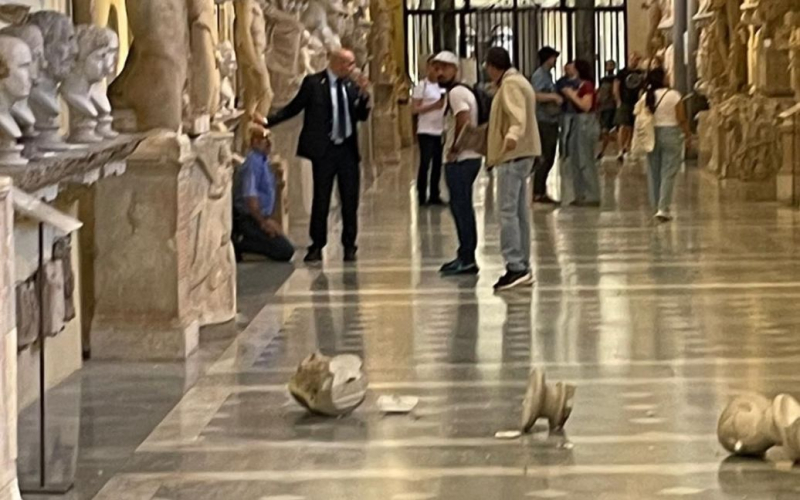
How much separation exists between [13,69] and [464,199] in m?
7.04

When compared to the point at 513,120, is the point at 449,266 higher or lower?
lower

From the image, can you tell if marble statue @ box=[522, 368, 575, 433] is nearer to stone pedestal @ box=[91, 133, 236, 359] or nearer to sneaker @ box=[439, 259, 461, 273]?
stone pedestal @ box=[91, 133, 236, 359]

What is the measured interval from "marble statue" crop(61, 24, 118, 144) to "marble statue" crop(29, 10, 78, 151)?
0.92 feet

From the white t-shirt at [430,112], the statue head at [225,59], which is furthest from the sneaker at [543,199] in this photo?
the statue head at [225,59]

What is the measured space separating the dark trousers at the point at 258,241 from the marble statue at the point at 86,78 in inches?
241

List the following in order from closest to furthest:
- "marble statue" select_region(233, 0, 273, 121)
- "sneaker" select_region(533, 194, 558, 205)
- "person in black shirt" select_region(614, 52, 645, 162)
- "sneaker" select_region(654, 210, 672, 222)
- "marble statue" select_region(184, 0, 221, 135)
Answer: "marble statue" select_region(184, 0, 221, 135) → "marble statue" select_region(233, 0, 273, 121) → "sneaker" select_region(654, 210, 672, 222) → "sneaker" select_region(533, 194, 558, 205) → "person in black shirt" select_region(614, 52, 645, 162)

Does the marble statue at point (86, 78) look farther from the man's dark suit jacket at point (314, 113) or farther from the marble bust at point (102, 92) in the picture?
the man's dark suit jacket at point (314, 113)

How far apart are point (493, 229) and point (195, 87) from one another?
270 inches

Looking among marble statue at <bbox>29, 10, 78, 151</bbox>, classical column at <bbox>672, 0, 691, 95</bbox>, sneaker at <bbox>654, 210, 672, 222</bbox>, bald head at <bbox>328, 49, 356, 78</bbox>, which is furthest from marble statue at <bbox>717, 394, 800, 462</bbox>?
classical column at <bbox>672, 0, 691, 95</bbox>

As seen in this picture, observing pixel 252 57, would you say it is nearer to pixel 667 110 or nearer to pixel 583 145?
pixel 667 110

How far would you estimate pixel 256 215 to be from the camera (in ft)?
46.3

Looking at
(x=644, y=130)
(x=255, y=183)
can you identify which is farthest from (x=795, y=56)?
(x=255, y=183)

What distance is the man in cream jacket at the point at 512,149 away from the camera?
12234 mm

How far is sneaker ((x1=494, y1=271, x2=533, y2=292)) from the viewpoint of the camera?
12375mm
